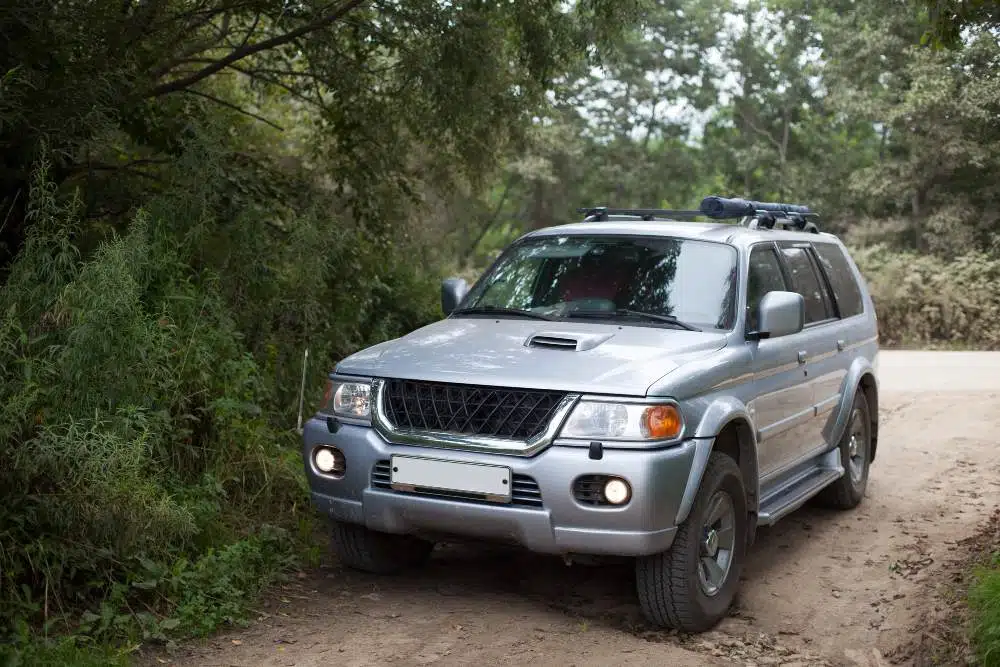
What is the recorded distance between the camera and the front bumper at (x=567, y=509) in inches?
189

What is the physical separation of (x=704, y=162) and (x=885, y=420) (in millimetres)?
31337

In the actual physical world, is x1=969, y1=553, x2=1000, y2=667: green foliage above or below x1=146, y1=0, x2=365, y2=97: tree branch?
below

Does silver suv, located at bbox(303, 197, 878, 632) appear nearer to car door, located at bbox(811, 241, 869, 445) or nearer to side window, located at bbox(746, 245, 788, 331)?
side window, located at bbox(746, 245, 788, 331)

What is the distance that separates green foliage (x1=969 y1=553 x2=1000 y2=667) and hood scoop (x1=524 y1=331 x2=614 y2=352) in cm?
211

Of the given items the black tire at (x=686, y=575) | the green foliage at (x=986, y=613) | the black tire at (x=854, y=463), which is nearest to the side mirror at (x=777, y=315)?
the black tire at (x=686, y=575)

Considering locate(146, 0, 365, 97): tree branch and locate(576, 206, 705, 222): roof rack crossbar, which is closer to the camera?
locate(576, 206, 705, 222): roof rack crossbar

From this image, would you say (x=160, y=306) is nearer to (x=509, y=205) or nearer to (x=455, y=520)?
(x=455, y=520)

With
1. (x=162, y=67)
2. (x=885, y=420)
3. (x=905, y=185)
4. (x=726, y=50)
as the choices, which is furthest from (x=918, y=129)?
(x=162, y=67)

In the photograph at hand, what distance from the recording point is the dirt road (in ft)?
16.2

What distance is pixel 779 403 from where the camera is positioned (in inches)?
245

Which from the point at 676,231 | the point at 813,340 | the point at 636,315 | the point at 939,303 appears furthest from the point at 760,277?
the point at 939,303

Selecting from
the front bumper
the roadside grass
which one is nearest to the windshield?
the front bumper

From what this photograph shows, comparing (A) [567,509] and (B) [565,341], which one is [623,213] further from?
(A) [567,509]

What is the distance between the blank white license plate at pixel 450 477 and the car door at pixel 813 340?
2.32m
